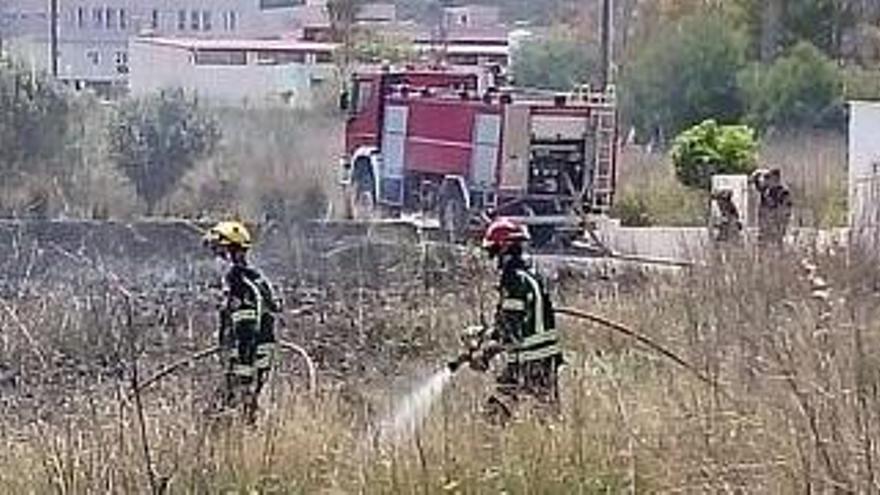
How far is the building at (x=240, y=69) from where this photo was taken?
5984 cm

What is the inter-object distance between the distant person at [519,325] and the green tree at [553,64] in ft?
164

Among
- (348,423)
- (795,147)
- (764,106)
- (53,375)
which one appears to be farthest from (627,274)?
(764,106)

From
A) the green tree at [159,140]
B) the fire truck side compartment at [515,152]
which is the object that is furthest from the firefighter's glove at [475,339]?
the green tree at [159,140]

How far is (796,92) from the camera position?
139 ft

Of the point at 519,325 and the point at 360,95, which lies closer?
the point at 519,325

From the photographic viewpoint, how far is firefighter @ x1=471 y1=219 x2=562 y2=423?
11680 millimetres

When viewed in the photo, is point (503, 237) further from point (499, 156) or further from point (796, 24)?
point (796, 24)

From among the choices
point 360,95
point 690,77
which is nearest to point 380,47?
point 690,77

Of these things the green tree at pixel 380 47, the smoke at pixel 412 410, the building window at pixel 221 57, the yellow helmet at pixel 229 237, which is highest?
the green tree at pixel 380 47

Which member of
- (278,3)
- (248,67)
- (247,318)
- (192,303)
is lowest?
(192,303)

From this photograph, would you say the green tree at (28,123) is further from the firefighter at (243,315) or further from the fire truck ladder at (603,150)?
the firefighter at (243,315)

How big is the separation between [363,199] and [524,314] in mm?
22539

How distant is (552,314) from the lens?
12250mm

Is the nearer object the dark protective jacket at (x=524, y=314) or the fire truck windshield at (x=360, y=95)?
the dark protective jacket at (x=524, y=314)
